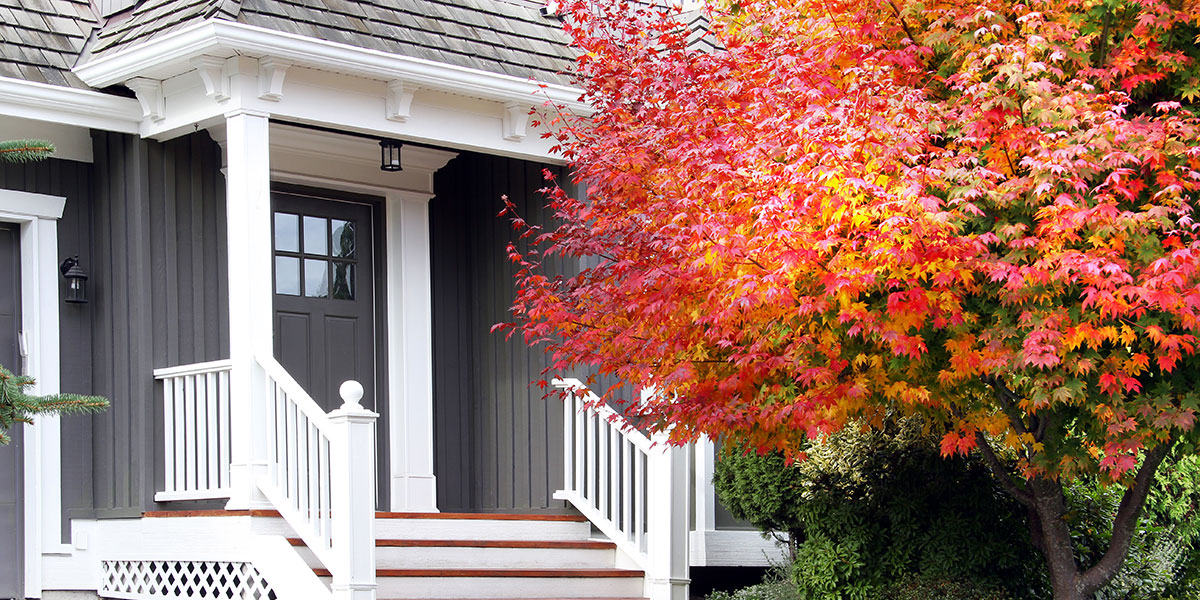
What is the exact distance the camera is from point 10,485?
312 inches

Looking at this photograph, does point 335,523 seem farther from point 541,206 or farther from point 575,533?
point 541,206

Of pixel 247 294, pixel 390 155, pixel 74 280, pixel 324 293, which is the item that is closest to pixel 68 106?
pixel 74 280

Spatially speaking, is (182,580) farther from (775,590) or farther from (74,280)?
(775,590)

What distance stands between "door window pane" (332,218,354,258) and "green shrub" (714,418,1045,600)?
2897 millimetres

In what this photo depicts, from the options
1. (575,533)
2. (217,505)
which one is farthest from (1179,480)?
(217,505)

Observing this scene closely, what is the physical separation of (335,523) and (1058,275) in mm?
3541

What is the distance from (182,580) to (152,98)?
2633 mm

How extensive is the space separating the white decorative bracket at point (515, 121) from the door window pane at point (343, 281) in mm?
1429

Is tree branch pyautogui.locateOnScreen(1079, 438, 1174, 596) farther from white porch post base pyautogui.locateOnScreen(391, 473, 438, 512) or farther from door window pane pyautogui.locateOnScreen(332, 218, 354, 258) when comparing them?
door window pane pyautogui.locateOnScreen(332, 218, 354, 258)

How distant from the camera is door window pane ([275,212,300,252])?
8.71 m

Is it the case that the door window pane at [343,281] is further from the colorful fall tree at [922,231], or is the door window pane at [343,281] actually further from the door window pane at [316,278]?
the colorful fall tree at [922,231]

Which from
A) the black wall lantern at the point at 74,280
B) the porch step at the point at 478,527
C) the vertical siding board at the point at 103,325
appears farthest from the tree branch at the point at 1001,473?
the black wall lantern at the point at 74,280

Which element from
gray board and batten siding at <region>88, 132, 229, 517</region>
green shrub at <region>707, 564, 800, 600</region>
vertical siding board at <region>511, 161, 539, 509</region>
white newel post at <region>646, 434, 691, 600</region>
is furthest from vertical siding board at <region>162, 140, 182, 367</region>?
green shrub at <region>707, 564, 800, 600</region>

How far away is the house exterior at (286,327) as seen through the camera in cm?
731
